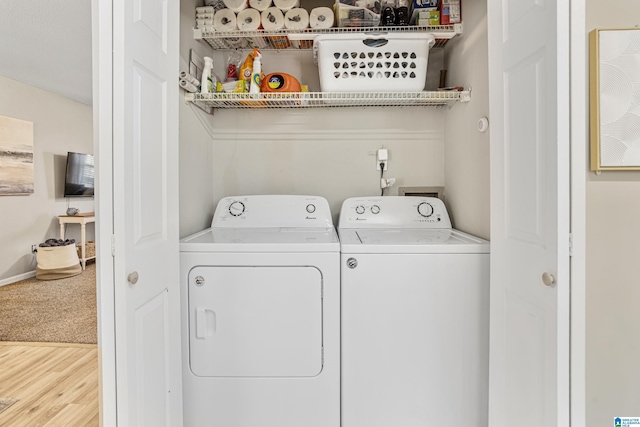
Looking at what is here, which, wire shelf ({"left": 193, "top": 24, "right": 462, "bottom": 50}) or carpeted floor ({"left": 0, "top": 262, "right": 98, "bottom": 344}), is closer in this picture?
wire shelf ({"left": 193, "top": 24, "right": 462, "bottom": 50})

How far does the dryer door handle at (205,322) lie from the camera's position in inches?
55.9

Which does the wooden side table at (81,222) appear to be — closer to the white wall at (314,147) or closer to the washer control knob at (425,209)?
the white wall at (314,147)

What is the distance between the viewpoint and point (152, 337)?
3.71ft

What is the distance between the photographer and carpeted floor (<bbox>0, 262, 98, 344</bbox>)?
2.56 metres

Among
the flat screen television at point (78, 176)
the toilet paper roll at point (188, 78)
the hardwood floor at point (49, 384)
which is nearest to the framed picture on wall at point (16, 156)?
the flat screen television at point (78, 176)

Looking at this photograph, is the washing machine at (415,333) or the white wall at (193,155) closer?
the washing machine at (415,333)

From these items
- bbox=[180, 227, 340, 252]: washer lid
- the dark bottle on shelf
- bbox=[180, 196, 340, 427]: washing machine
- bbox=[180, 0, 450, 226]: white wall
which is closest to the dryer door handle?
bbox=[180, 196, 340, 427]: washing machine

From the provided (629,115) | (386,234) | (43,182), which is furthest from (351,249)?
(43,182)

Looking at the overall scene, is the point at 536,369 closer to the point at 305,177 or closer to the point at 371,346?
the point at 371,346

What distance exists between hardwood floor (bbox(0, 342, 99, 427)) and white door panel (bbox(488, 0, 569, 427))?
1.92m

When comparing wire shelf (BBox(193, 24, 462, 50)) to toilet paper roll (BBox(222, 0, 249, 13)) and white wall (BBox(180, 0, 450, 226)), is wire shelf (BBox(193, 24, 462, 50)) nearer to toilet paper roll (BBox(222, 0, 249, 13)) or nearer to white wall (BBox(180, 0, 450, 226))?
toilet paper roll (BBox(222, 0, 249, 13))

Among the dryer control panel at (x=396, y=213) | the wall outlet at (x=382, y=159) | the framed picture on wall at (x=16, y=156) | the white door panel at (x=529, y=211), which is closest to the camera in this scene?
the white door panel at (x=529, y=211)

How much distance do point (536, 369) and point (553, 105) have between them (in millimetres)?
798

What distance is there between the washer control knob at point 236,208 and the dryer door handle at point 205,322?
2.20ft
